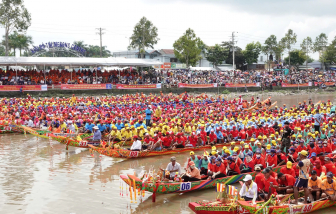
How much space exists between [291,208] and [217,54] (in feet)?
185

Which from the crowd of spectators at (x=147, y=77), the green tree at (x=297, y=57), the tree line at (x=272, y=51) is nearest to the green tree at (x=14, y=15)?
the crowd of spectators at (x=147, y=77)

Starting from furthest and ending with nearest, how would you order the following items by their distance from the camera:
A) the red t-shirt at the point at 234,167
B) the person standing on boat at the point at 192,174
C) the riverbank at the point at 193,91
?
the riverbank at the point at 193,91
the red t-shirt at the point at 234,167
the person standing on boat at the point at 192,174

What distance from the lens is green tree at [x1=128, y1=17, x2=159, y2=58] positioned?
168 ft

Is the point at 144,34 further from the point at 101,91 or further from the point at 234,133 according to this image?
the point at 234,133

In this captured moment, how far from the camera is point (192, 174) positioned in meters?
10.3

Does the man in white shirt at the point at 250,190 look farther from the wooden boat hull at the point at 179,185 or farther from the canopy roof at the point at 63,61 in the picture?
the canopy roof at the point at 63,61

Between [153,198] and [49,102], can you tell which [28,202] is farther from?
[49,102]

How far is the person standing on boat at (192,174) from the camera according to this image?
1022 centimetres

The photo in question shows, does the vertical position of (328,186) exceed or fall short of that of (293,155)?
it falls short

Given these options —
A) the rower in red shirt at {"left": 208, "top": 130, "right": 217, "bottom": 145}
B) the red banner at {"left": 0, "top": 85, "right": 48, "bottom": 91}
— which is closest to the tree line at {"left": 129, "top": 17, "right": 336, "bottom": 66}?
the red banner at {"left": 0, "top": 85, "right": 48, "bottom": 91}

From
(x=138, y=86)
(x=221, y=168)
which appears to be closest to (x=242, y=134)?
(x=221, y=168)

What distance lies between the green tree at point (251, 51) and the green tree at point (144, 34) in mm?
20659

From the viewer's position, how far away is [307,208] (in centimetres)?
858

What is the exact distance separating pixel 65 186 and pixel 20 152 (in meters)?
6.36
